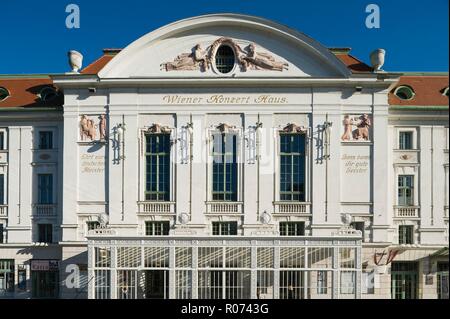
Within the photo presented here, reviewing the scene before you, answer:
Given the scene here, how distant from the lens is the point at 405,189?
121ft

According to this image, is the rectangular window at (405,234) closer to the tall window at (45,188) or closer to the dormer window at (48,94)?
the tall window at (45,188)

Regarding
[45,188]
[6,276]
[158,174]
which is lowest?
[6,276]

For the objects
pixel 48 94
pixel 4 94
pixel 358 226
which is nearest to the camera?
pixel 358 226

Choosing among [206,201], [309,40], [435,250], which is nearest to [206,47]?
[309,40]

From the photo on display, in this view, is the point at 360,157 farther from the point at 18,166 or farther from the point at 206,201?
the point at 18,166

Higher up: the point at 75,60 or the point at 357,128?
the point at 75,60

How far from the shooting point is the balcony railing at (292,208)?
117 ft

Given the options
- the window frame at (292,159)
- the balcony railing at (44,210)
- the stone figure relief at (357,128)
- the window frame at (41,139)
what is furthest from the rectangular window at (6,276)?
the stone figure relief at (357,128)

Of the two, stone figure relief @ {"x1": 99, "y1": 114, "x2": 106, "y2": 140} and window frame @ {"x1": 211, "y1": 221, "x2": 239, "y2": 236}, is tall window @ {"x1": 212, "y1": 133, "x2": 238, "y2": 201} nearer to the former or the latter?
window frame @ {"x1": 211, "y1": 221, "x2": 239, "y2": 236}

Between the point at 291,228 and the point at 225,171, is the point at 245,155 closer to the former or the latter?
the point at 225,171

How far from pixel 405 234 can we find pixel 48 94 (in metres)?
23.4

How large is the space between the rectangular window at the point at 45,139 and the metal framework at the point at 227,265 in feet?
25.6

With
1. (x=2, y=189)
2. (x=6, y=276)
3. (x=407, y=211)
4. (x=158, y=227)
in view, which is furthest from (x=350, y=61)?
(x=6, y=276)

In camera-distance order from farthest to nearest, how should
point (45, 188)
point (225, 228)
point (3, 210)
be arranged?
point (45, 188), point (3, 210), point (225, 228)
